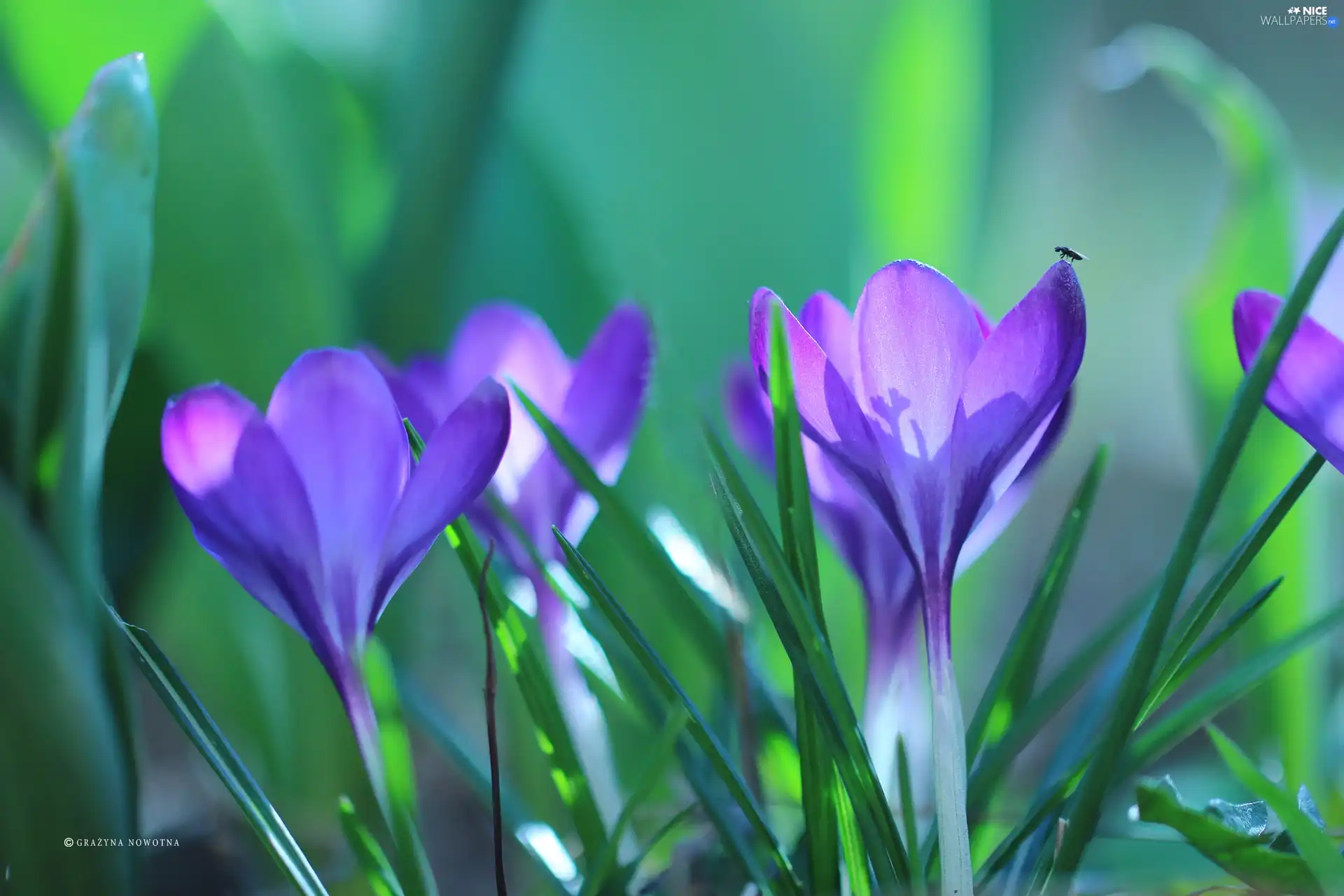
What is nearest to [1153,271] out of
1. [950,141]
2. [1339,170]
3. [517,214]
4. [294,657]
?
[1339,170]

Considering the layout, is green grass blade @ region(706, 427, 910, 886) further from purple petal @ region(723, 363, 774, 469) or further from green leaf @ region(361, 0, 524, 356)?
green leaf @ region(361, 0, 524, 356)

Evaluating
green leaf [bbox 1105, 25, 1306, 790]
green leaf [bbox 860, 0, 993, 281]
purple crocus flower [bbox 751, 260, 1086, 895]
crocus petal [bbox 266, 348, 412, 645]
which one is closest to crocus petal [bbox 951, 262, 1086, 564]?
purple crocus flower [bbox 751, 260, 1086, 895]

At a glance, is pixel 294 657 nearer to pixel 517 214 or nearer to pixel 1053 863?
pixel 517 214

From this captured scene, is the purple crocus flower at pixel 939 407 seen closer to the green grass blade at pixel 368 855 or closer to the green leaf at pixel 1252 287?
the green grass blade at pixel 368 855

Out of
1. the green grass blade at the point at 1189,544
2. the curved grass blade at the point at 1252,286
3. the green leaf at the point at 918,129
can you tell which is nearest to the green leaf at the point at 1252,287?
the curved grass blade at the point at 1252,286

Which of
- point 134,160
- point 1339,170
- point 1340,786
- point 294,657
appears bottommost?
point 1340,786

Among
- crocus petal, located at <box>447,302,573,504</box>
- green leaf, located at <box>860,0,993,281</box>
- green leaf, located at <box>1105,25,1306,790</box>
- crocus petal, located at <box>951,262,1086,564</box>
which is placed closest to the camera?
crocus petal, located at <box>951,262,1086,564</box>

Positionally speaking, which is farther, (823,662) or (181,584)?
(181,584)
